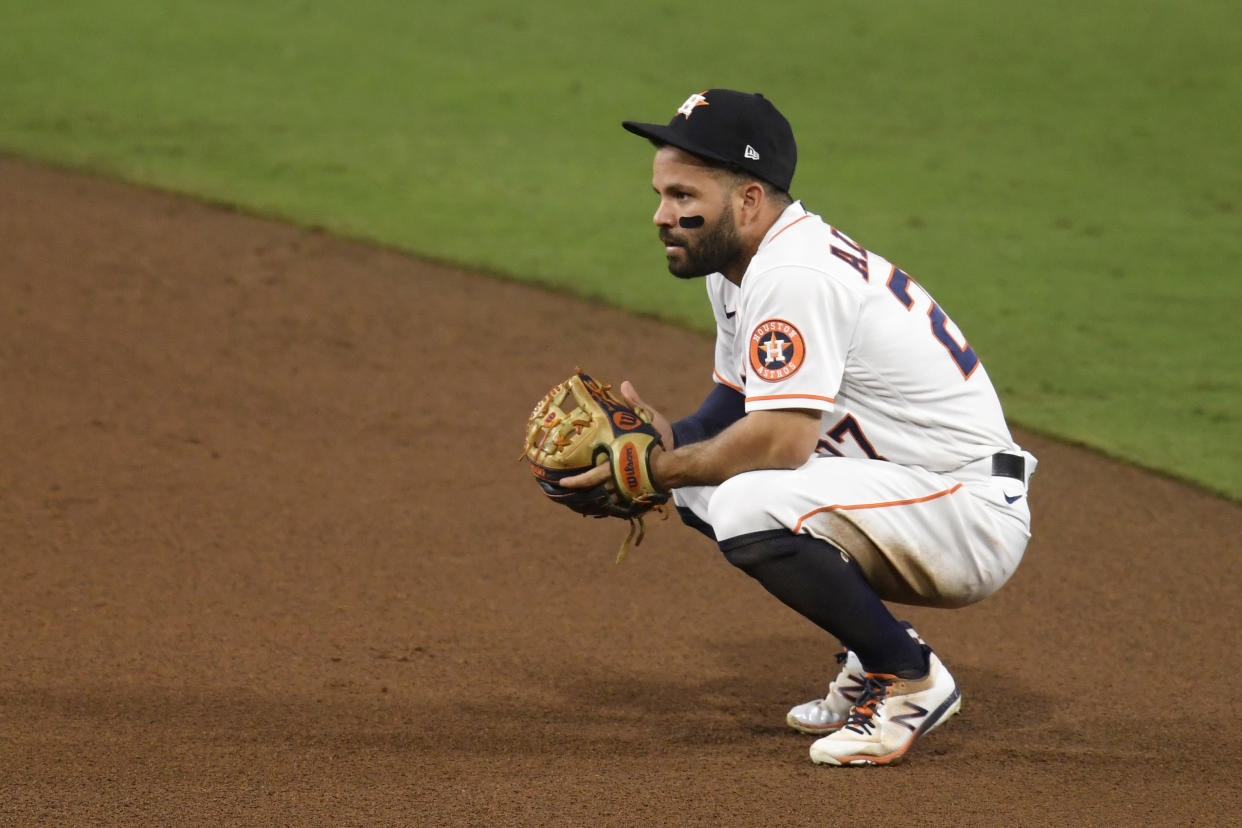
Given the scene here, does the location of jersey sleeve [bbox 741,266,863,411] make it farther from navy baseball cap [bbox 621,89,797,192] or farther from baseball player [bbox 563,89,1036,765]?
navy baseball cap [bbox 621,89,797,192]

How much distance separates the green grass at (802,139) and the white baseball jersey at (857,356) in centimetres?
228

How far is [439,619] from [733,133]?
1.56 metres

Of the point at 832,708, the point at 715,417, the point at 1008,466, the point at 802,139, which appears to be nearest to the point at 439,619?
the point at 715,417

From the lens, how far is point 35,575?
3707 mm

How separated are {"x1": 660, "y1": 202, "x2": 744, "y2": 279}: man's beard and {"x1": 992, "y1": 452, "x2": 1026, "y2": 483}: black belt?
699mm

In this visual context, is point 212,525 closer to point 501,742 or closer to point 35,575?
point 35,575

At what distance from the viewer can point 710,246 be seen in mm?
2900

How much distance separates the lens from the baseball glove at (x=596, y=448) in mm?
2824

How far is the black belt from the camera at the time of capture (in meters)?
2.93

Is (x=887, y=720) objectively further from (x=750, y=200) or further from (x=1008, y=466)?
(x=750, y=200)

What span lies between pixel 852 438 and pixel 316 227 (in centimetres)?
479

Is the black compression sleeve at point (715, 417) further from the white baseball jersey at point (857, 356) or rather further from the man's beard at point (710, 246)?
the man's beard at point (710, 246)

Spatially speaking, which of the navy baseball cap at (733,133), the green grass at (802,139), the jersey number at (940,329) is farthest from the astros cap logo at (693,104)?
the green grass at (802,139)

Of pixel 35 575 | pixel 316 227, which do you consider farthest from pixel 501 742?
pixel 316 227
